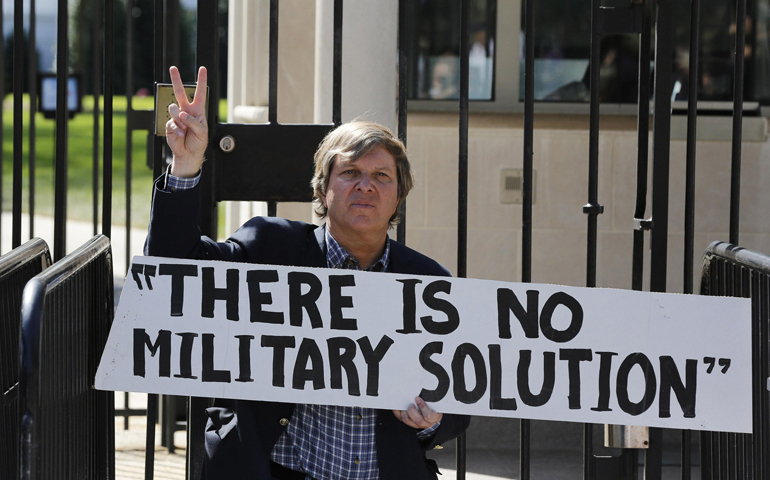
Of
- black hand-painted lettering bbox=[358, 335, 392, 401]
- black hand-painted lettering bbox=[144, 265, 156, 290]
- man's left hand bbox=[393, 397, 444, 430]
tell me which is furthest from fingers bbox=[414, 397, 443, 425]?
black hand-painted lettering bbox=[144, 265, 156, 290]

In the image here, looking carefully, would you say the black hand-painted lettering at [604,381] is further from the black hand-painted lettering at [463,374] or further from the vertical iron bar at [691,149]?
the vertical iron bar at [691,149]

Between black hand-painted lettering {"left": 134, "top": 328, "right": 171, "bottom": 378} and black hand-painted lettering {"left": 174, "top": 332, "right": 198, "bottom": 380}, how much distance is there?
0.11 ft

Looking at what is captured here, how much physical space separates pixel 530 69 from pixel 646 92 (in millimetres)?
424

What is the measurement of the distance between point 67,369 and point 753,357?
1.94 metres

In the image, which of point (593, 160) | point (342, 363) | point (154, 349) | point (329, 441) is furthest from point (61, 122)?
point (593, 160)

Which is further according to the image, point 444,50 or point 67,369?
point 444,50

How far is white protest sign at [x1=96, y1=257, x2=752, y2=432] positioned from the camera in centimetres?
275

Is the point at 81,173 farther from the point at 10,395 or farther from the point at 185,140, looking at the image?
the point at 185,140

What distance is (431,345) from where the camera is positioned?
2.80m

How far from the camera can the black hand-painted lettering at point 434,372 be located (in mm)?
2787

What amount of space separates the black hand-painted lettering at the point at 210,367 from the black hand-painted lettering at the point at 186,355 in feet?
0.10

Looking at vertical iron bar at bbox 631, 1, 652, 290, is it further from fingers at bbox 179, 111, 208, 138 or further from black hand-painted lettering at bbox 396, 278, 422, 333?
fingers at bbox 179, 111, 208, 138

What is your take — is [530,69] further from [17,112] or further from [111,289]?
[17,112]

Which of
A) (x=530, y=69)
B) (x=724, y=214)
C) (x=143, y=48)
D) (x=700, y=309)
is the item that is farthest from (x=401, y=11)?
(x=143, y=48)
